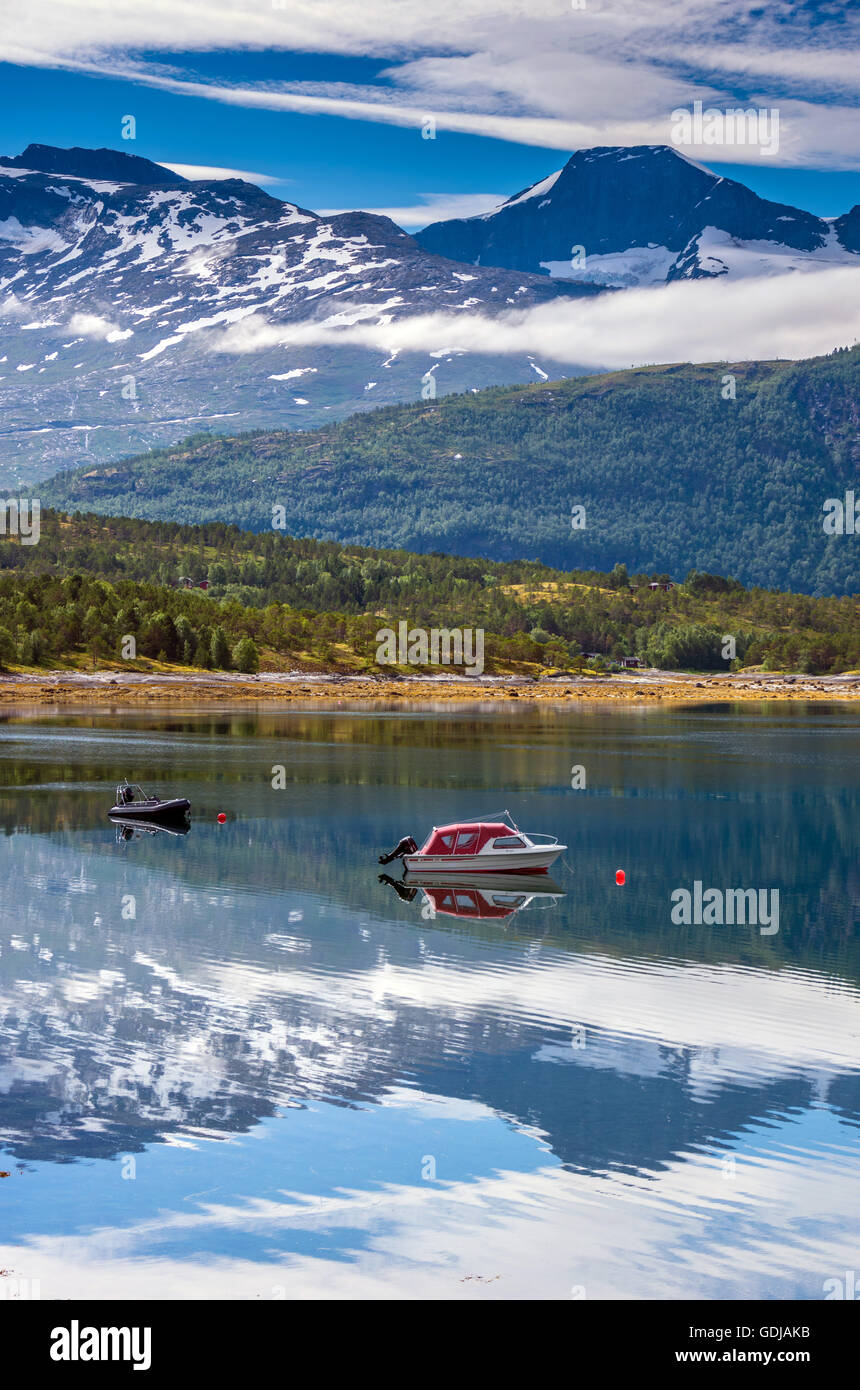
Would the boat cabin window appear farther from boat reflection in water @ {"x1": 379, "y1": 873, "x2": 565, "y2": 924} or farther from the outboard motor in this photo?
the outboard motor

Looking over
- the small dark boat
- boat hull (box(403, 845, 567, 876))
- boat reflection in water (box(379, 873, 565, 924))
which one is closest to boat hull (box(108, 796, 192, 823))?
the small dark boat

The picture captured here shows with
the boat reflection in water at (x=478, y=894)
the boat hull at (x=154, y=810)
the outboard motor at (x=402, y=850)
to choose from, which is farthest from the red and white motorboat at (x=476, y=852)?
the boat hull at (x=154, y=810)

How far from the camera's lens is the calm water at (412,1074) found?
65.5 feet

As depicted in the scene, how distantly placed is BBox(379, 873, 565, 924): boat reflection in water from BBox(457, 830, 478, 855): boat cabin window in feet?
3.51

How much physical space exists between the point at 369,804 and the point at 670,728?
88.5 meters

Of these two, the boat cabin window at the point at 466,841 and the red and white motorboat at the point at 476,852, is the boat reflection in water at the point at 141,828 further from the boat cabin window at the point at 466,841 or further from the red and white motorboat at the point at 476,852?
the boat cabin window at the point at 466,841

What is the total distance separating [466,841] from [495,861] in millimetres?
1562

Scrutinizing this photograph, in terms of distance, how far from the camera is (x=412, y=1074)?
92.6 feet

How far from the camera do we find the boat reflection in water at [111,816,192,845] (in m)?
65.4

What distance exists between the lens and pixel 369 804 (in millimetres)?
77812

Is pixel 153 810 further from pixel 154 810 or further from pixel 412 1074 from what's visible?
pixel 412 1074

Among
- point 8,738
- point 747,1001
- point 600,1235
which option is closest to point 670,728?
point 8,738
